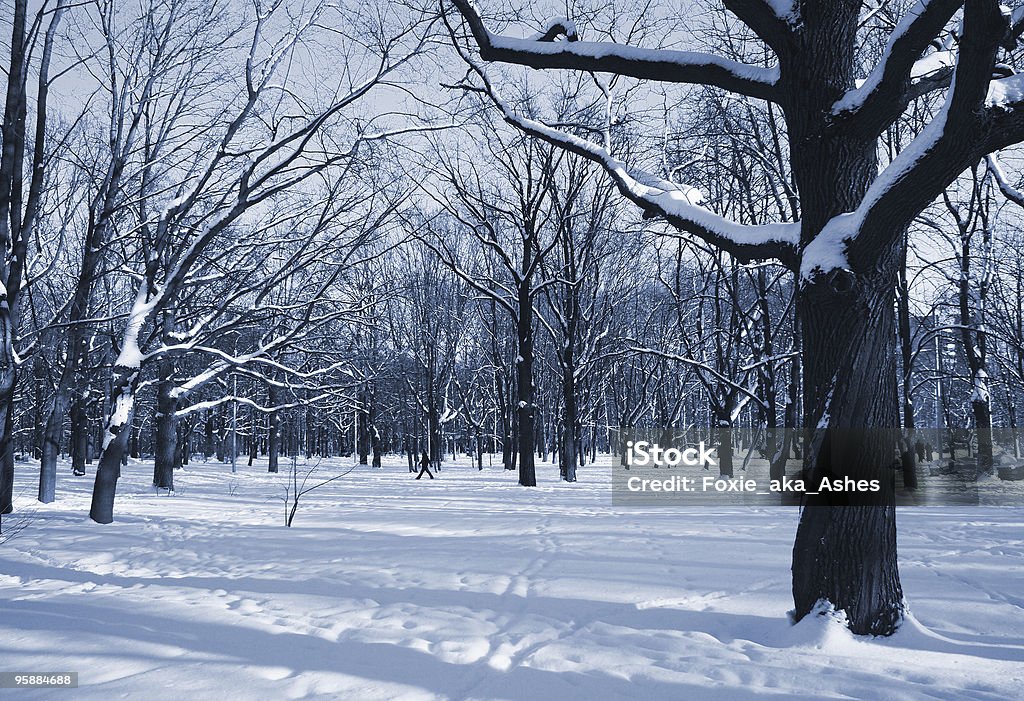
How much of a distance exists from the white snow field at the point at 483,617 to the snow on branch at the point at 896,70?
3.23 metres

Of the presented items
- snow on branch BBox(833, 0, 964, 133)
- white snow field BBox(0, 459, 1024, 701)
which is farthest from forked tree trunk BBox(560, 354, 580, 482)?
snow on branch BBox(833, 0, 964, 133)

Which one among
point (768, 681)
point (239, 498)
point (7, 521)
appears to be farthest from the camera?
point (239, 498)

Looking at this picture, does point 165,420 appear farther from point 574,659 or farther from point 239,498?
point 574,659

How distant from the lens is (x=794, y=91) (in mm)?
4711

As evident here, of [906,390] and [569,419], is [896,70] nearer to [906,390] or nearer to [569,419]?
[906,390]

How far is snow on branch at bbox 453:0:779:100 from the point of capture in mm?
4840

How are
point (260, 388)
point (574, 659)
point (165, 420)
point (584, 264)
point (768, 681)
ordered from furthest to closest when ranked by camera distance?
point (260, 388)
point (584, 264)
point (165, 420)
point (574, 659)
point (768, 681)

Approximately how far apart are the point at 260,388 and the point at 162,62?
1315 inches

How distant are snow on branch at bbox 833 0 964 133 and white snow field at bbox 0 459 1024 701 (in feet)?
10.6

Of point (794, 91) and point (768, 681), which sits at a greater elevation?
point (794, 91)

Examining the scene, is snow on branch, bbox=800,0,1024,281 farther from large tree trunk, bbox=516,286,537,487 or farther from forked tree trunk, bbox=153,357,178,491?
forked tree trunk, bbox=153,357,178,491

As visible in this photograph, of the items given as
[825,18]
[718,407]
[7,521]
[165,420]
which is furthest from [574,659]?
[718,407]

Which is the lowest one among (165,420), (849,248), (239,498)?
(239,498)

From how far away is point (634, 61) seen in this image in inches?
193
